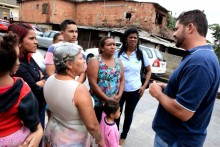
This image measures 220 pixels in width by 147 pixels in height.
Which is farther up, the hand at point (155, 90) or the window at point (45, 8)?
the window at point (45, 8)

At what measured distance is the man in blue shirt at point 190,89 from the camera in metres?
1.52

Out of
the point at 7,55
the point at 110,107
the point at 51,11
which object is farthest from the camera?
the point at 51,11

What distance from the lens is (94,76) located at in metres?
2.77

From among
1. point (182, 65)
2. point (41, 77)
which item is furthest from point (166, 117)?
point (41, 77)

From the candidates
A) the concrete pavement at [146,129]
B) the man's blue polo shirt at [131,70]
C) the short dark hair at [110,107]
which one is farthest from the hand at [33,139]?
the concrete pavement at [146,129]

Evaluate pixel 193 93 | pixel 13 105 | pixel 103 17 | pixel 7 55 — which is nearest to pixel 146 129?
pixel 193 93

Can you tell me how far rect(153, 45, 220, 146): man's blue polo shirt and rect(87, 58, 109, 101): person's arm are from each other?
1047mm

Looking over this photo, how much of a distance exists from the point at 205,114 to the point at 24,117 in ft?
4.84

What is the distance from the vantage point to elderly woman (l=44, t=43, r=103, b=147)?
63.5 inches

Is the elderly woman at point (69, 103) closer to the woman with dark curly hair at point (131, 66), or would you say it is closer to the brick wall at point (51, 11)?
the woman with dark curly hair at point (131, 66)

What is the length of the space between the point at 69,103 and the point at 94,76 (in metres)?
1.18

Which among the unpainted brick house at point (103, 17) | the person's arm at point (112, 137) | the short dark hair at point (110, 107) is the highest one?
the unpainted brick house at point (103, 17)

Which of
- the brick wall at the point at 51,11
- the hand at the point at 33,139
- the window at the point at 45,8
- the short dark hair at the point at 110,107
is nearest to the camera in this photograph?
the hand at the point at 33,139

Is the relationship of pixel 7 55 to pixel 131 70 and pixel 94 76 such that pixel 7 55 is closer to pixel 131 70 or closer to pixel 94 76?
pixel 94 76
